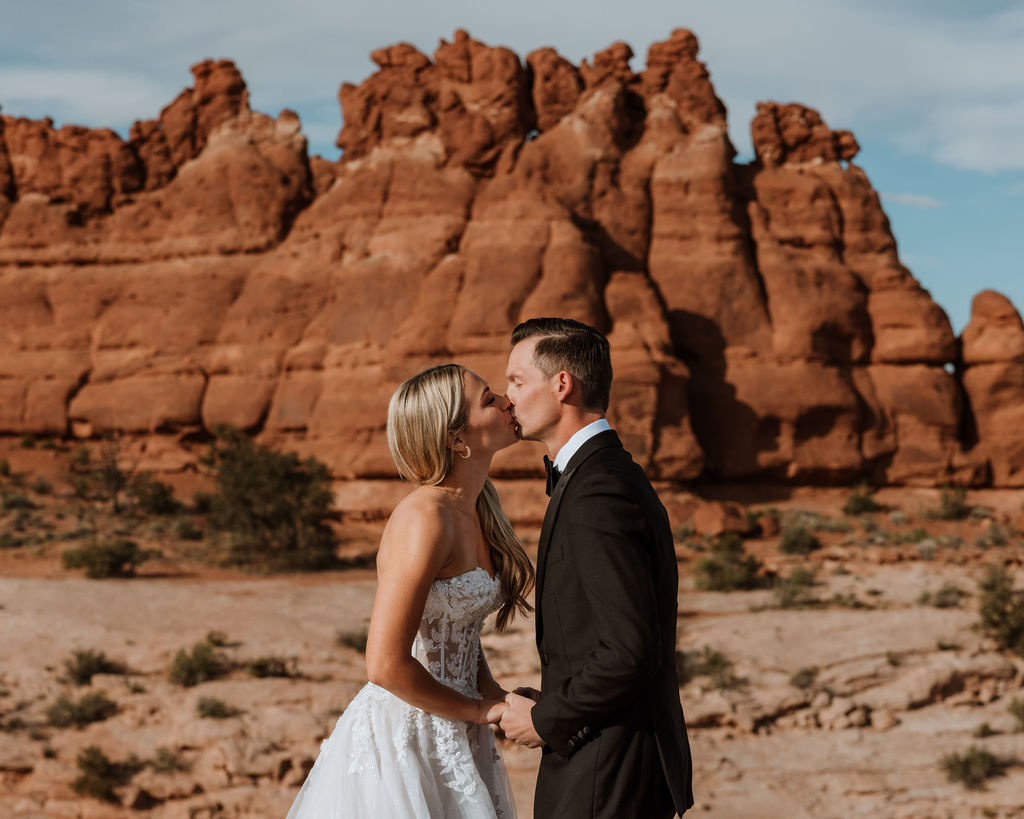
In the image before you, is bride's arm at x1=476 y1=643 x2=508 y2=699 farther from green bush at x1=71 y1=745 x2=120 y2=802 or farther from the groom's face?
green bush at x1=71 y1=745 x2=120 y2=802

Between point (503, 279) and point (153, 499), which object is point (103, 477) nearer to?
point (153, 499)

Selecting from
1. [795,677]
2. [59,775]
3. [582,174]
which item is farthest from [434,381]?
[582,174]

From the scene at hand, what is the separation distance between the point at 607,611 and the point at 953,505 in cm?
2891

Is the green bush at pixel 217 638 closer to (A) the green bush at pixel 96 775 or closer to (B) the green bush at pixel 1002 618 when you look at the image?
(A) the green bush at pixel 96 775

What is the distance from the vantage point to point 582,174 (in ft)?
106

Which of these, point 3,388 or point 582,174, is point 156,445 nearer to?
point 3,388

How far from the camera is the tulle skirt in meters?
3.58

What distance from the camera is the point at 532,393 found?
3.43m

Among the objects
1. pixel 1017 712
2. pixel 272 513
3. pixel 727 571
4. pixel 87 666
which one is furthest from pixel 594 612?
pixel 272 513

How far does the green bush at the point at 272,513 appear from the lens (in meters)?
23.2

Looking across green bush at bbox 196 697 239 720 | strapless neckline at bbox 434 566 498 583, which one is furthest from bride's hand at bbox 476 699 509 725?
green bush at bbox 196 697 239 720

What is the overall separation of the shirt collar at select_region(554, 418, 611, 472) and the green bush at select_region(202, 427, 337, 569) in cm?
1978

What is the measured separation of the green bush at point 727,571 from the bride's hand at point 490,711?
660 inches

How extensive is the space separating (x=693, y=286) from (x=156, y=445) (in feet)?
57.8
